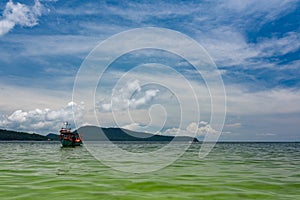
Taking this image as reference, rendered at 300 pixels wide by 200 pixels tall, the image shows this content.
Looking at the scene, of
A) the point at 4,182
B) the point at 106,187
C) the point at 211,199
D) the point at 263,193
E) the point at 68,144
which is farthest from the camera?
the point at 68,144

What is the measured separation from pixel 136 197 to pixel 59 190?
12.9ft

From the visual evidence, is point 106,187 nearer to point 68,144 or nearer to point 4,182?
point 4,182

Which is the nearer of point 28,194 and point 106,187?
point 28,194

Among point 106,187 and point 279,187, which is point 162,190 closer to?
point 106,187

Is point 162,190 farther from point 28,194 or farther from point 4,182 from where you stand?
point 4,182

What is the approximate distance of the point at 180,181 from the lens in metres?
17.8

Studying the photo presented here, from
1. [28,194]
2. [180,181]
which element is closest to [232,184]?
[180,181]

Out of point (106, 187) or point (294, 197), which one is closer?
point (294, 197)

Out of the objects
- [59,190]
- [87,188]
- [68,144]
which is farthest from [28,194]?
[68,144]

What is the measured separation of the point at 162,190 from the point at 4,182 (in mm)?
8791

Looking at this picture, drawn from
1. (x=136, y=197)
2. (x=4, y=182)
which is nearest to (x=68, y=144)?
(x=4, y=182)

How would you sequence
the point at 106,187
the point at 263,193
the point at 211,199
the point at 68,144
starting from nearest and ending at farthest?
the point at 211,199, the point at 263,193, the point at 106,187, the point at 68,144

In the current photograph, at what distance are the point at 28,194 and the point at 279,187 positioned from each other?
12.5 metres

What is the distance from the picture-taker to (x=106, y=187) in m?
15.5
